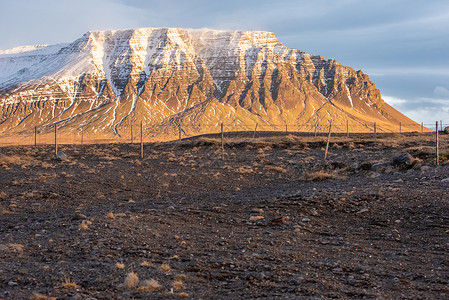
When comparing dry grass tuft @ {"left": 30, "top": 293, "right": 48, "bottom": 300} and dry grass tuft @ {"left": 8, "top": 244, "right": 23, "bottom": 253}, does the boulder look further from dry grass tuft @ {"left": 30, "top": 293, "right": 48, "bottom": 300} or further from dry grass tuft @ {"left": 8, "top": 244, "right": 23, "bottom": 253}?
dry grass tuft @ {"left": 30, "top": 293, "right": 48, "bottom": 300}

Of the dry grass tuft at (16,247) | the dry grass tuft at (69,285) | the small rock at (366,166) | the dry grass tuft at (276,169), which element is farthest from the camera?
the dry grass tuft at (276,169)

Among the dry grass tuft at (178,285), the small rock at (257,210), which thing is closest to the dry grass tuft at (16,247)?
the dry grass tuft at (178,285)

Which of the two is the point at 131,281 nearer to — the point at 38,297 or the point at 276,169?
the point at 38,297

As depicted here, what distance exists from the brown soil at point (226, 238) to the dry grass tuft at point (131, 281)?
0.06 ft

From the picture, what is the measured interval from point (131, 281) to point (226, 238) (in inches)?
143

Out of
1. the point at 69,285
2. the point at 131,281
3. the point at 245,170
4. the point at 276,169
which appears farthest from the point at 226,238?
the point at 276,169

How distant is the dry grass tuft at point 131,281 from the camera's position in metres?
6.70

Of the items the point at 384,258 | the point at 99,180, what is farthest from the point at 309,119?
the point at 384,258

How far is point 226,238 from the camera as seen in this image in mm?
9992

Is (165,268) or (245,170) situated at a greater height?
(245,170)

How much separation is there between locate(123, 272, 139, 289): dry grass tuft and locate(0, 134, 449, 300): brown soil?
0.02m

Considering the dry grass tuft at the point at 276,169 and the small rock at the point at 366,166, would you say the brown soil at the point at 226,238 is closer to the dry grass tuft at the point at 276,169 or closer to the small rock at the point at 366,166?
the small rock at the point at 366,166

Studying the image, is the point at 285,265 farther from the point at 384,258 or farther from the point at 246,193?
the point at 246,193

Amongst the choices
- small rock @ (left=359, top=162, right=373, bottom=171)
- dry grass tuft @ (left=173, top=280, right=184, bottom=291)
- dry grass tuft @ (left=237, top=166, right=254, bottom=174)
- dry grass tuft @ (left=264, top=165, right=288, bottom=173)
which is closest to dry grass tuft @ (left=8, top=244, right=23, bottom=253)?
dry grass tuft @ (left=173, top=280, right=184, bottom=291)
